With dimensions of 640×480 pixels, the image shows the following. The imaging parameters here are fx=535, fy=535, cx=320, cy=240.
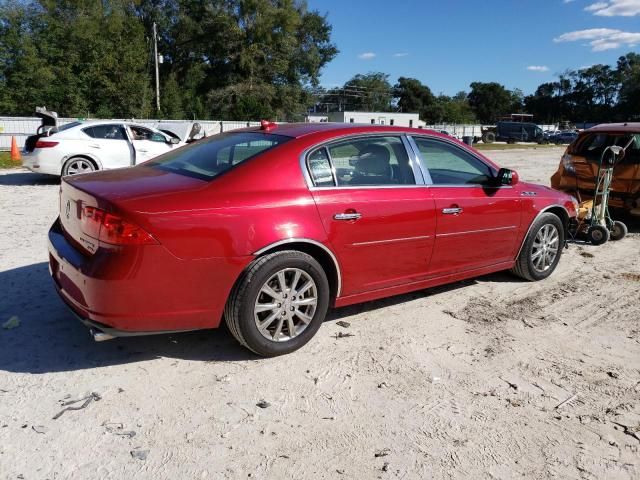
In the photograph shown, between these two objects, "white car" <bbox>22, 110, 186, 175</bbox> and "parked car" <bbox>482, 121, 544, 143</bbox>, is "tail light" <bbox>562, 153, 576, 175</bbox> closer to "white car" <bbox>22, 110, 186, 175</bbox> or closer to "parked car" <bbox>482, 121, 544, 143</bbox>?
"white car" <bbox>22, 110, 186, 175</bbox>

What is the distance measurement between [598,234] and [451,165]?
3.68 metres

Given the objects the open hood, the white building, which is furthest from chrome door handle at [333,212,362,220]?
the white building

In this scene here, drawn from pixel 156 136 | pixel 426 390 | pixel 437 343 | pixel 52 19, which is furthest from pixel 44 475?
pixel 52 19

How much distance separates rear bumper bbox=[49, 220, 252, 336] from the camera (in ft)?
10.2

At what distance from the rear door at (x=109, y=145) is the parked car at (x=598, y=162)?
8855 mm

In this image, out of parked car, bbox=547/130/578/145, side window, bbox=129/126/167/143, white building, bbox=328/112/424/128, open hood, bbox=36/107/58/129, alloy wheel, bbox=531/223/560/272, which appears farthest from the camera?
white building, bbox=328/112/424/128

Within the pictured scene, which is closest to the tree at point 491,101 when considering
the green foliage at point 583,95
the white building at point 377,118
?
the green foliage at point 583,95

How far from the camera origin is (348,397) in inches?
128

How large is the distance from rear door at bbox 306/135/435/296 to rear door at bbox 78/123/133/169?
8789mm

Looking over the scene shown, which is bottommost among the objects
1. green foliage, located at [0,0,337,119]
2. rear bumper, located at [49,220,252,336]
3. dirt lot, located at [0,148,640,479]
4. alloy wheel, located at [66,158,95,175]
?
dirt lot, located at [0,148,640,479]

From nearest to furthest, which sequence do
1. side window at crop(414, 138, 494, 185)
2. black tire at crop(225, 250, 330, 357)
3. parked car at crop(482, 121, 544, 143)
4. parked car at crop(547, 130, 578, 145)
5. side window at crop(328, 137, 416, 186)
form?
black tire at crop(225, 250, 330, 357) → side window at crop(328, 137, 416, 186) → side window at crop(414, 138, 494, 185) → parked car at crop(482, 121, 544, 143) → parked car at crop(547, 130, 578, 145)

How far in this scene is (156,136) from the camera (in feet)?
41.5

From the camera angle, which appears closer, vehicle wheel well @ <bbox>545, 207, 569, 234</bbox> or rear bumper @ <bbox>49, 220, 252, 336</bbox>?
rear bumper @ <bbox>49, 220, 252, 336</bbox>

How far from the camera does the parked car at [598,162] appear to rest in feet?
25.2
